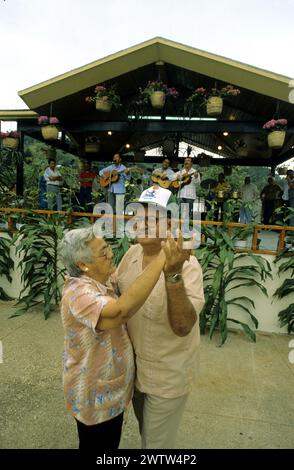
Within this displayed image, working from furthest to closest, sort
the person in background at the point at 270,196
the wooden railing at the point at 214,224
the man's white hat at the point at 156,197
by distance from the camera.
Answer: the person in background at the point at 270,196 → the wooden railing at the point at 214,224 → the man's white hat at the point at 156,197

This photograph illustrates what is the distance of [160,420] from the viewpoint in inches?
60.0

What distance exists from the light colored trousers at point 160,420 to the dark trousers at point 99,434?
6.1 inches

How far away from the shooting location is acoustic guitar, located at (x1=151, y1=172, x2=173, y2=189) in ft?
22.7

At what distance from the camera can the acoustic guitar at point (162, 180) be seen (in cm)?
692

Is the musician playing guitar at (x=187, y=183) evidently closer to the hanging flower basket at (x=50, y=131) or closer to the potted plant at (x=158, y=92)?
the potted plant at (x=158, y=92)

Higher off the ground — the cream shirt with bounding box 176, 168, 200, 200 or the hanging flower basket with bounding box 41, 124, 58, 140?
the hanging flower basket with bounding box 41, 124, 58, 140

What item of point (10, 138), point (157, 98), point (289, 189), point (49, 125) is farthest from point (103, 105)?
point (289, 189)

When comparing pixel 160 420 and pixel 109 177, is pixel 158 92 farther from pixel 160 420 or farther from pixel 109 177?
pixel 160 420

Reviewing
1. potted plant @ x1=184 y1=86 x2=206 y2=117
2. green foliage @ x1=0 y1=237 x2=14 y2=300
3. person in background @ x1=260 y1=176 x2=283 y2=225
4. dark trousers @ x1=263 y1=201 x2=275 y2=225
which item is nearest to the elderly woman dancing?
green foliage @ x1=0 y1=237 x2=14 y2=300

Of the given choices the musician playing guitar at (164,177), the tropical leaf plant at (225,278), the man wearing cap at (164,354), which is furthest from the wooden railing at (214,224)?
the man wearing cap at (164,354)

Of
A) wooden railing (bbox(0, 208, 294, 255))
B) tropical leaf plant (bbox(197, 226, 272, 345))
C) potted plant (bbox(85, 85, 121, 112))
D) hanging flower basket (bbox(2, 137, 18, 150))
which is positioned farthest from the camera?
hanging flower basket (bbox(2, 137, 18, 150))

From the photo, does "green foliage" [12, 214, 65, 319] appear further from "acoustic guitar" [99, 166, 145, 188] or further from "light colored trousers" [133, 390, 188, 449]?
"light colored trousers" [133, 390, 188, 449]

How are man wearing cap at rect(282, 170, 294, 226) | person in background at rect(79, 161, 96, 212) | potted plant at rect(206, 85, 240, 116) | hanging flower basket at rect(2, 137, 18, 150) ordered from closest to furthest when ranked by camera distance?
potted plant at rect(206, 85, 240, 116) < hanging flower basket at rect(2, 137, 18, 150) < person in background at rect(79, 161, 96, 212) < man wearing cap at rect(282, 170, 294, 226)

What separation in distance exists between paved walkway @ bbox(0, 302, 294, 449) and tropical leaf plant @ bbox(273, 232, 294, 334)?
239 mm
